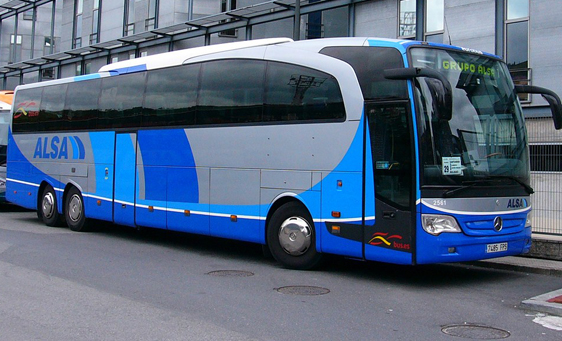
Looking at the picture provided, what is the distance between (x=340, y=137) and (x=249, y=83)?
2.28 metres

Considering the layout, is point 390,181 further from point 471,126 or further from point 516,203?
point 516,203

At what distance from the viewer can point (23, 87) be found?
60.6 feet

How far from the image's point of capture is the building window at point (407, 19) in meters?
19.5

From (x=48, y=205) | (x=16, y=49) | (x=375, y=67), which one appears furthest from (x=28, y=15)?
Result: (x=375, y=67)

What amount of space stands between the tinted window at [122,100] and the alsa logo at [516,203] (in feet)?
25.4

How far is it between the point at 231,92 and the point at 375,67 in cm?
311

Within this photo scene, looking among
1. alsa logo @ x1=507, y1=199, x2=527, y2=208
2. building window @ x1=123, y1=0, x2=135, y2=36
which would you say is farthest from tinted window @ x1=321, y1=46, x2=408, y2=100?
building window @ x1=123, y1=0, x2=135, y2=36

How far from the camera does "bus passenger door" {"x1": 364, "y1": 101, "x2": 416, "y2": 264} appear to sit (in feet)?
30.3

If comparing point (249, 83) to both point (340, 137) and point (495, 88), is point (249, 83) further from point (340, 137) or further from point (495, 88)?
point (495, 88)

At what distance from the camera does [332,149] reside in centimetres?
1019

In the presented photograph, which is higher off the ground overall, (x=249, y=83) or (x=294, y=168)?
(x=249, y=83)

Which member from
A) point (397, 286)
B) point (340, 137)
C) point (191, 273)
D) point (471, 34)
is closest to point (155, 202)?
point (191, 273)

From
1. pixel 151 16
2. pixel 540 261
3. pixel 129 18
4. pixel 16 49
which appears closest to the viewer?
pixel 540 261

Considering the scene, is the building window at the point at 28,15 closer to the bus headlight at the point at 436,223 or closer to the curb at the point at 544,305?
the bus headlight at the point at 436,223
